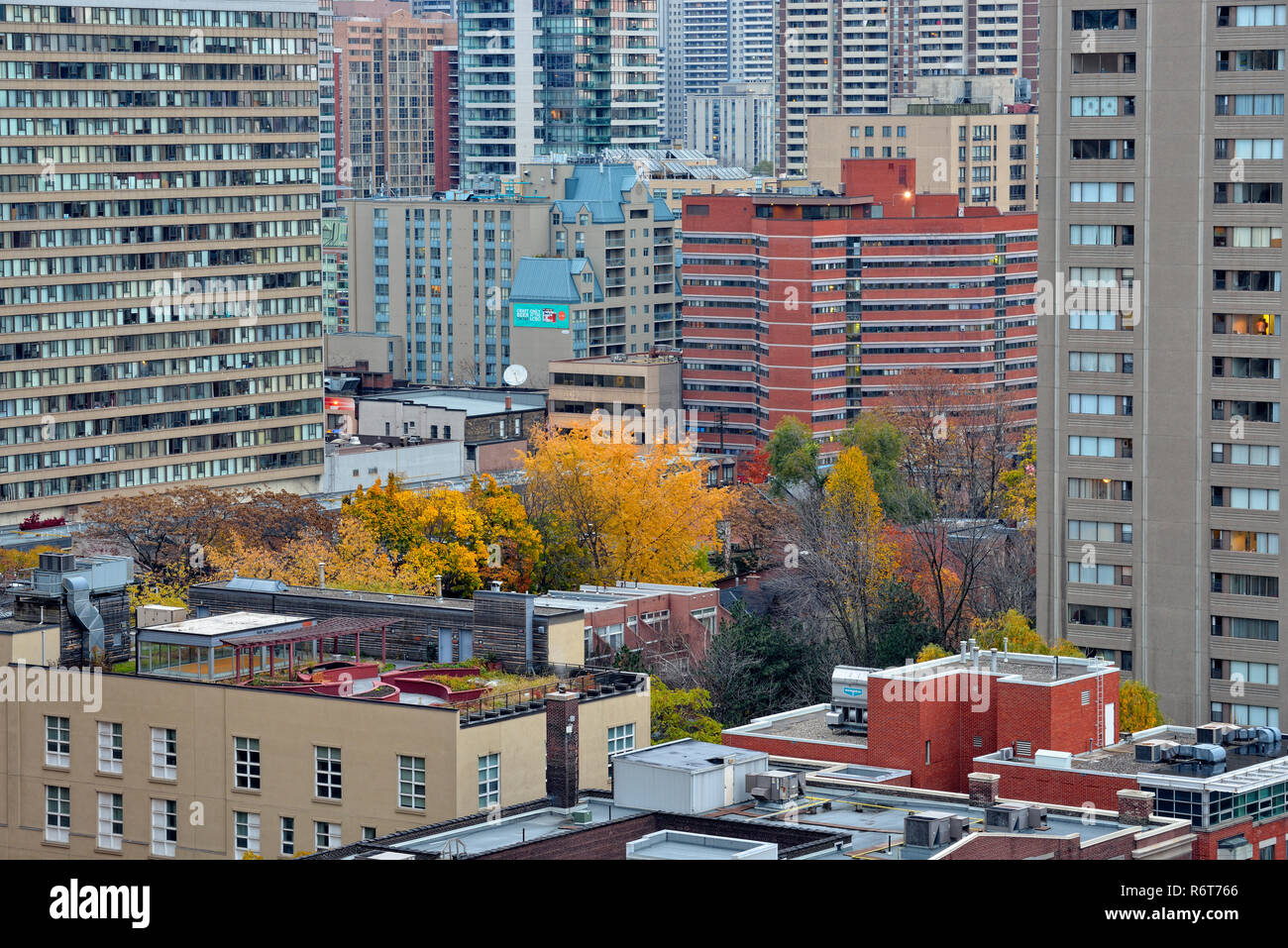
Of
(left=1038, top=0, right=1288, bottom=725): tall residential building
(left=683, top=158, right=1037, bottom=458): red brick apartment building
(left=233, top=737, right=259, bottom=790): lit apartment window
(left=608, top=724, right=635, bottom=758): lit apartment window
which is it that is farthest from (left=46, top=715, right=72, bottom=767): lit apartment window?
(left=683, top=158, right=1037, bottom=458): red brick apartment building

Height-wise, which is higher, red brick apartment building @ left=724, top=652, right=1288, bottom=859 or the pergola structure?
the pergola structure

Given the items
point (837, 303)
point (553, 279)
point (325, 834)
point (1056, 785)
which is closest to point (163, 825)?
point (325, 834)

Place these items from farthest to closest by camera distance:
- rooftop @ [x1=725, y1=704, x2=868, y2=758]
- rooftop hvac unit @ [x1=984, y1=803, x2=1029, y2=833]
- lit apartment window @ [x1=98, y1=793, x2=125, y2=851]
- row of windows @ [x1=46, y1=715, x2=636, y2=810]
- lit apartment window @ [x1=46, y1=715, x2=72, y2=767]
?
rooftop @ [x1=725, y1=704, x2=868, y2=758], lit apartment window @ [x1=46, y1=715, x2=72, y2=767], lit apartment window @ [x1=98, y1=793, x2=125, y2=851], row of windows @ [x1=46, y1=715, x2=636, y2=810], rooftop hvac unit @ [x1=984, y1=803, x2=1029, y2=833]

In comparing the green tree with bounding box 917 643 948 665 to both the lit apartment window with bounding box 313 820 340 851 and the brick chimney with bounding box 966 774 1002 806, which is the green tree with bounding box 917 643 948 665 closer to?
the brick chimney with bounding box 966 774 1002 806

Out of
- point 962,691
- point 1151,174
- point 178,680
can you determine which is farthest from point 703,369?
point 178,680

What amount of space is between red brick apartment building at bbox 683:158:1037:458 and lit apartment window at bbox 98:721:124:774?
344ft

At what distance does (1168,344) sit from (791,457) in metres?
54.1

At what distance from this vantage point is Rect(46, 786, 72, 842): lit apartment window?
168 feet

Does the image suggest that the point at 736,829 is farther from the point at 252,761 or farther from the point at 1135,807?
the point at 252,761

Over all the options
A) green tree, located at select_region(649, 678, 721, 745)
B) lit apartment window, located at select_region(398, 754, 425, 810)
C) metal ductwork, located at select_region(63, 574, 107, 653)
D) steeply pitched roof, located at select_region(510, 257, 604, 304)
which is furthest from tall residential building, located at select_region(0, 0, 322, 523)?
lit apartment window, located at select_region(398, 754, 425, 810)

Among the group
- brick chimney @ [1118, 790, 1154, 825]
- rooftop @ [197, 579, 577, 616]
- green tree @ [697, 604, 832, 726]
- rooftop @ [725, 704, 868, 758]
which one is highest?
A: rooftop @ [197, 579, 577, 616]

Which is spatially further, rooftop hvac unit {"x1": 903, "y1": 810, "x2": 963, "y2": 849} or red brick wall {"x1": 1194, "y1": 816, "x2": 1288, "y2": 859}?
red brick wall {"x1": 1194, "y1": 816, "x2": 1288, "y2": 859}

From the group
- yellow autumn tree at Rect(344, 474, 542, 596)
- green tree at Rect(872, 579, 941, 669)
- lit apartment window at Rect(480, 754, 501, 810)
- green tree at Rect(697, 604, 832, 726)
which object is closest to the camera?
lit apartment window at Rect(480, 754, 501, 810)

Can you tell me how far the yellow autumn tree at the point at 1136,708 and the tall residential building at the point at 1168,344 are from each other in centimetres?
868
